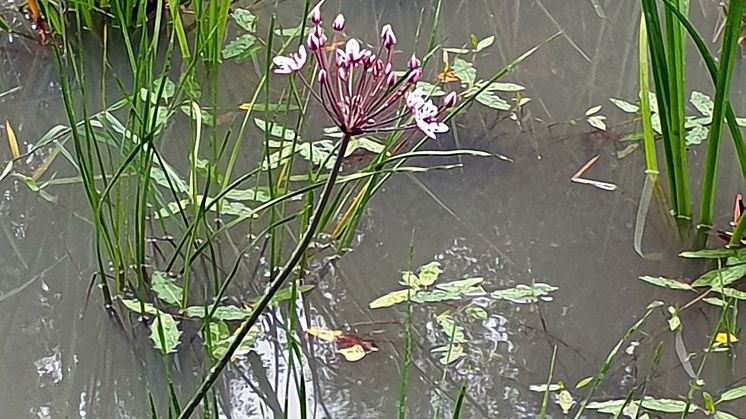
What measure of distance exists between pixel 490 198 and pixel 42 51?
0.77 metres

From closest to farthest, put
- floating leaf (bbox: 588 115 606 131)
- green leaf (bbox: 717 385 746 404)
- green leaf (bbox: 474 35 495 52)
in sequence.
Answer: green leaf (bbox: 717 385 746 404) < floating leaf (bbox: 588 115 606 131) < green leaf (bbox: 474 35 495 52)

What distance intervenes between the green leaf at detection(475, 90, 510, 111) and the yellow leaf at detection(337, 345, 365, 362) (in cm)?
50

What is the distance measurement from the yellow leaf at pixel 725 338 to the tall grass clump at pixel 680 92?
20cm

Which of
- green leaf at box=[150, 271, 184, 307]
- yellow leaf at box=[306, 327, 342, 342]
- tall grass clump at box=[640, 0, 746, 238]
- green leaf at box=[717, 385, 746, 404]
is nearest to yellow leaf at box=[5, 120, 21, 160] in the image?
green leaf at box=[150, 271, 184, 307]

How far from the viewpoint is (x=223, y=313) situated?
1.16m

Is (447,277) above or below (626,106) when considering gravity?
below

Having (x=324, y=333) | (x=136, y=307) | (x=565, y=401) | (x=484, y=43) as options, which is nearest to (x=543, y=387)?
(x=565, y=401)

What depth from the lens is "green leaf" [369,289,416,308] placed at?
47.2 inches

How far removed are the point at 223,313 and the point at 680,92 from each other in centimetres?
64

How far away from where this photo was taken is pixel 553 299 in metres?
1.22

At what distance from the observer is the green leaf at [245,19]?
1.59 meters

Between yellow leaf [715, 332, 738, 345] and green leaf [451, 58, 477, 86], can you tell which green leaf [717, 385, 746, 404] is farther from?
green leaf [451, 58, 477, 86]

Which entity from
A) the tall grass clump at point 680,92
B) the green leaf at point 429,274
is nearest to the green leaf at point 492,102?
the tall grass clump at point 680,92

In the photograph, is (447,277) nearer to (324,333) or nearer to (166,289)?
(324,333)
